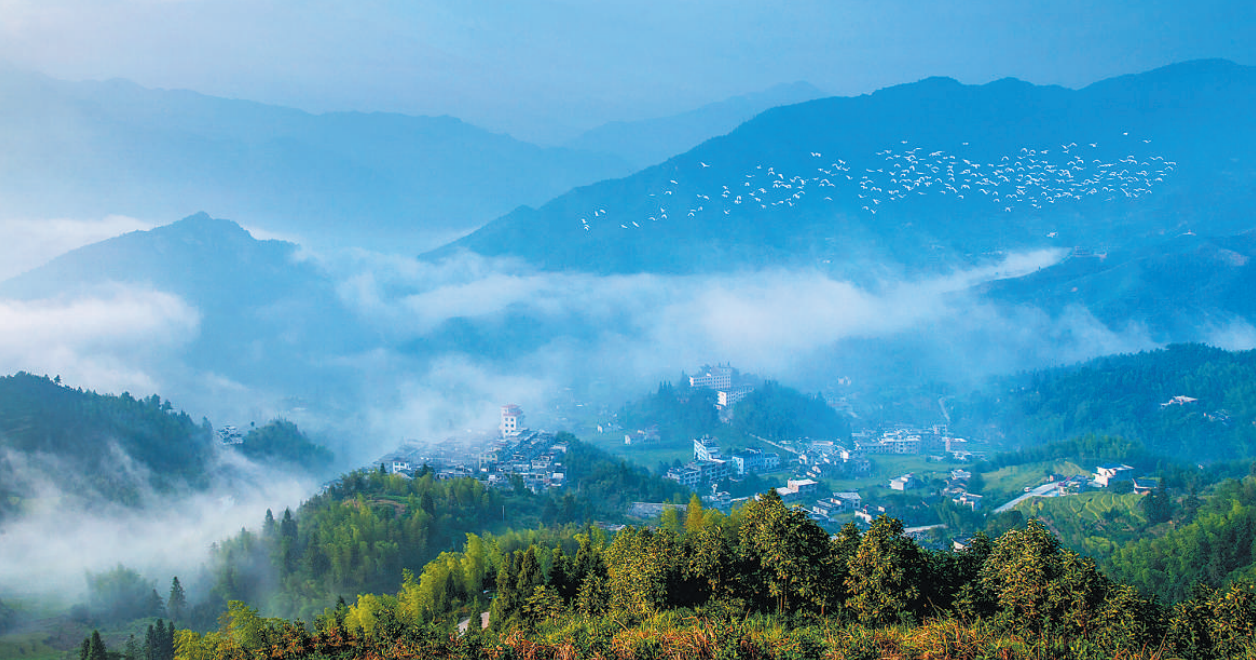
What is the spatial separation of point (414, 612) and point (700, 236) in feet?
367

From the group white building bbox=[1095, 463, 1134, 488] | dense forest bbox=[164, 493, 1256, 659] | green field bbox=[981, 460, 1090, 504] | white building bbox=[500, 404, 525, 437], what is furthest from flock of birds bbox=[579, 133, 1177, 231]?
dense forest bbox=[164, 493, 1256, 659]

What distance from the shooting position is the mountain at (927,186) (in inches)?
4719

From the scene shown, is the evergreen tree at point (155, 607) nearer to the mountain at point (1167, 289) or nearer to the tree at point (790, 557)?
the tree at point (790, 557)

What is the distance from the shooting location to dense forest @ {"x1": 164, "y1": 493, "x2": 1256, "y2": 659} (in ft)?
32.8

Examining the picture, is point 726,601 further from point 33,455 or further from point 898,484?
point 33,455

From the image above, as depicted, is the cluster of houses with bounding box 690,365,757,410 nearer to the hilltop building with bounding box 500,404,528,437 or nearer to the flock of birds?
the hilltop building with bounding box 500,404,528,437

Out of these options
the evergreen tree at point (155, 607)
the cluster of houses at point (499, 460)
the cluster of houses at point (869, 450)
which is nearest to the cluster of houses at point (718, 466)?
the cluster of houses at point (869, 450)

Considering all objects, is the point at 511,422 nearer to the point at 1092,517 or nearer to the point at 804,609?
the point at 1092,517

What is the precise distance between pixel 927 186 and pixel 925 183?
1.02m

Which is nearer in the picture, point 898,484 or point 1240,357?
point 898,484

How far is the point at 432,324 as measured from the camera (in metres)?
93.3

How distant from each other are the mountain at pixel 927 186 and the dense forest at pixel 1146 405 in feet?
187

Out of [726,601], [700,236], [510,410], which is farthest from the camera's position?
[700,236]

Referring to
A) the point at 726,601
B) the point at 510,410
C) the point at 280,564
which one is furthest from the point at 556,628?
the point at 510,410
